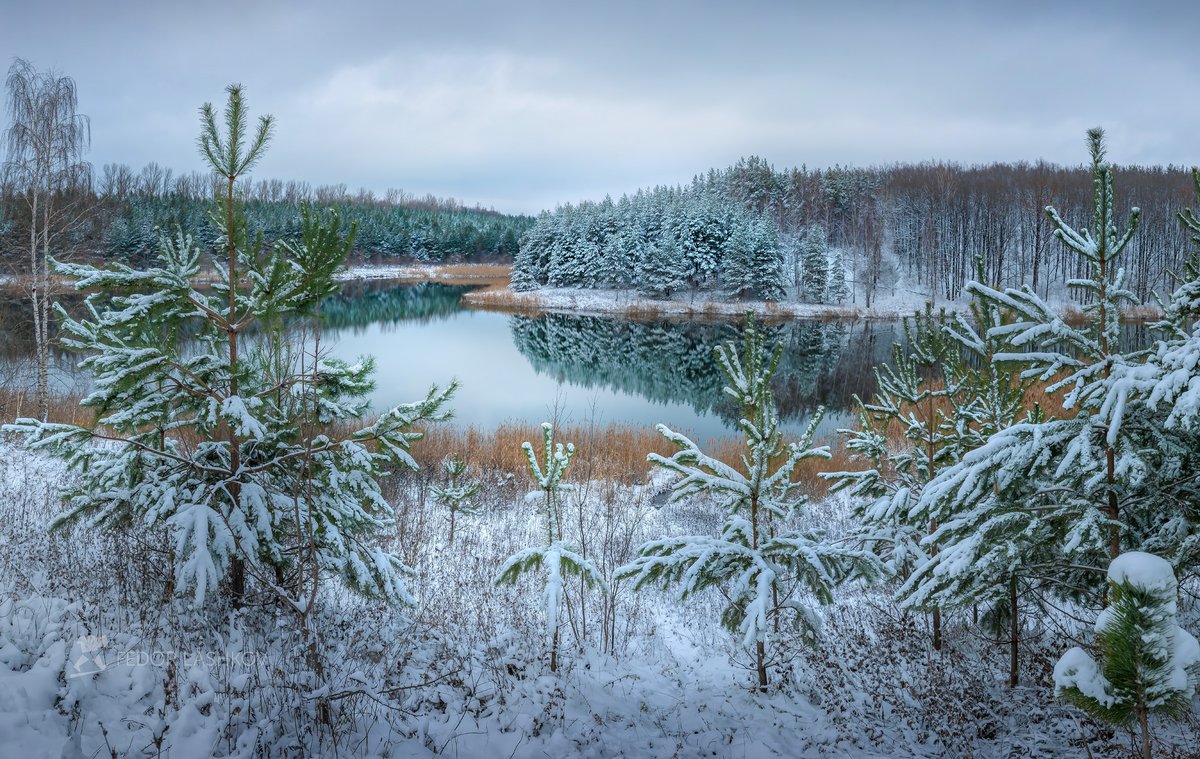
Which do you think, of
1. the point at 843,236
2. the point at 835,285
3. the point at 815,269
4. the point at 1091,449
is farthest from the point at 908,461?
the point at 843,236

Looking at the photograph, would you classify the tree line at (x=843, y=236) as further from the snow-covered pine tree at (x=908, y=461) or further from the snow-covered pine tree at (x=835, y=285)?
the snow-covered pine tree at (x=908, y=461)

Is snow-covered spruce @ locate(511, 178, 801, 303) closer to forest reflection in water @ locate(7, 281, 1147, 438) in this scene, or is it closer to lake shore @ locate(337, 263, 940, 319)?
lake shore @ locate(337, 263, 940, 319)

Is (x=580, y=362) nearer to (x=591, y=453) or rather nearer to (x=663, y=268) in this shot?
(x=591, y=453)

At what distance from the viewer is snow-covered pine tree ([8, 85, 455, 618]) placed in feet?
13.1

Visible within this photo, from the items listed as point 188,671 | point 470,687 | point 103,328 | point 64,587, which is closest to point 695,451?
point 470,687

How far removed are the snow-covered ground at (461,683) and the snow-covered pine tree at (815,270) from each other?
50320mm

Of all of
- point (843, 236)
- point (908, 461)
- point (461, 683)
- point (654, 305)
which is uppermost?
point (843, 236)

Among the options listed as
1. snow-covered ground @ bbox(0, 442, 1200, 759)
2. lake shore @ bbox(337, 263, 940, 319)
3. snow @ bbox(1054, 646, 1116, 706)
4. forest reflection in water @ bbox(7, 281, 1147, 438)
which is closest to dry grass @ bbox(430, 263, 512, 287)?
lake shore @ bbox(337, 263, 940, 319)

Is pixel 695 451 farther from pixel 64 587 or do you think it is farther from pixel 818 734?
pixel 64 587

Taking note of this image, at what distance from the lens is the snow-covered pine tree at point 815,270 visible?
173ft

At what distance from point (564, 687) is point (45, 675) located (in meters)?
3.09

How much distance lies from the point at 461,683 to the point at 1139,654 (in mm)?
3779

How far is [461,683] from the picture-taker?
14.5 ft

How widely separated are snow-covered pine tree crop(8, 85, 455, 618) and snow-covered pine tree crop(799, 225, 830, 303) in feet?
172
